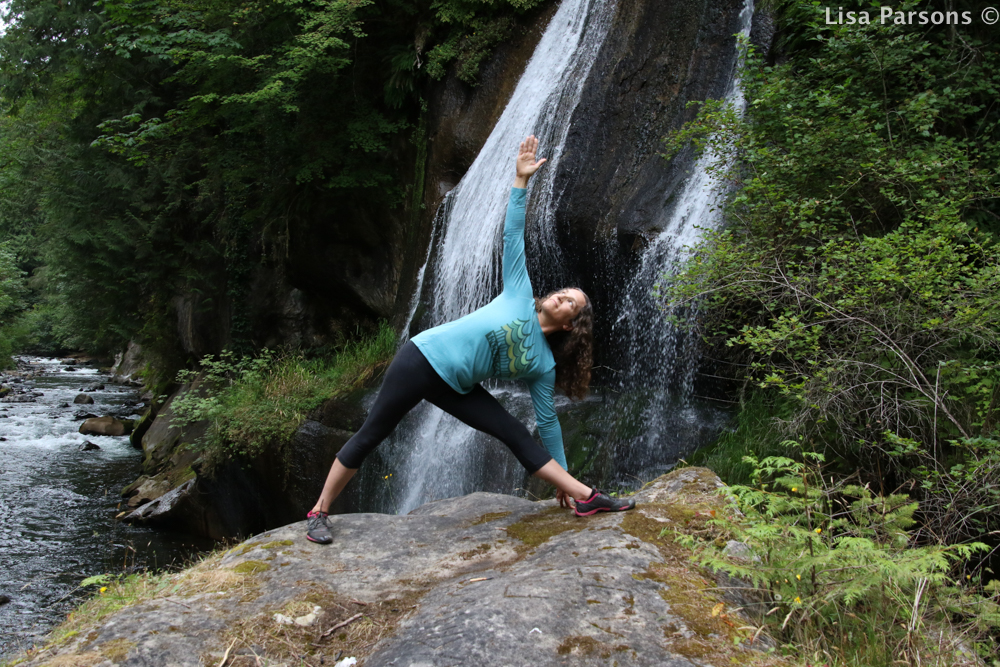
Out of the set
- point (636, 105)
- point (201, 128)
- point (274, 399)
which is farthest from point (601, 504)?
point (201, 128)

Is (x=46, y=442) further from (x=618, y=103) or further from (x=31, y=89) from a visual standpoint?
(x=618, y=103)

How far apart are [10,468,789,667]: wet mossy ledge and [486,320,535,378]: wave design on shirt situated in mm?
801

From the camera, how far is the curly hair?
11.6ft

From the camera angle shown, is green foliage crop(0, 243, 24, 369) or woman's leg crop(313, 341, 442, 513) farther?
green foliage crop(0, 243, 24, 369)

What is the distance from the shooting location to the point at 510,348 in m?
3.36

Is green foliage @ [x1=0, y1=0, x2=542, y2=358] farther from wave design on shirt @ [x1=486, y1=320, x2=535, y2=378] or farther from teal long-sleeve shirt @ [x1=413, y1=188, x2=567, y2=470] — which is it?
wave design on shirt @ [x1=486, y1=320, x2=535, y2=378]

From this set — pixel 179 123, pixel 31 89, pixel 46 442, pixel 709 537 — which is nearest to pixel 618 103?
pixel 709 537

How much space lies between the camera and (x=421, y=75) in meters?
11.4

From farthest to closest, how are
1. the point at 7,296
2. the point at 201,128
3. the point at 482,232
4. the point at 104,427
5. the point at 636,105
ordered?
the point at 7,296 → the point at 104,427 → the point at 201,128 → the point at 482,232 → the point at 636,105

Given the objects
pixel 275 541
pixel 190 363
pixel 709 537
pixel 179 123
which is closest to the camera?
pixel 709 537

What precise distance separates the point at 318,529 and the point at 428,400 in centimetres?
84

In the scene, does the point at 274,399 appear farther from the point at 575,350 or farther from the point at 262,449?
the point at 575,350

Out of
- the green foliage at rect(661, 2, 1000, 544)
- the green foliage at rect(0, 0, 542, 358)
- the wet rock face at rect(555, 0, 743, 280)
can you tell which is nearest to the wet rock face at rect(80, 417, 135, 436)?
the green foliage at rect(0, 0, 542, 358)

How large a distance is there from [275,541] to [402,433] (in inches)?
186
